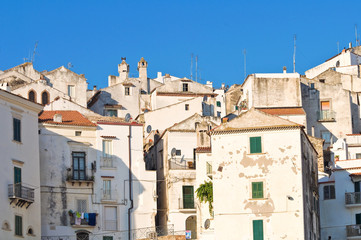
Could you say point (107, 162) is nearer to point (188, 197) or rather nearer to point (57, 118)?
point (57, 118)

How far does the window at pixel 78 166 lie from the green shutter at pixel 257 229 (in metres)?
15.3

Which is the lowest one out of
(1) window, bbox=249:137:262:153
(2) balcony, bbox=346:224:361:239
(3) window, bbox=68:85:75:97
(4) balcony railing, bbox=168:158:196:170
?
(2) balcony, bbox=346:224:361:239

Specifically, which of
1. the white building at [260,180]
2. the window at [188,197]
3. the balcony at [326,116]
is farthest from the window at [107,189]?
the balcony at [326,116]

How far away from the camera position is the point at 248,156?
63.0m

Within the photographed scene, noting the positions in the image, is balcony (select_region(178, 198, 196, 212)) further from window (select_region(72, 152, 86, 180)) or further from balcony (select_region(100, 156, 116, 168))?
window (select_region(72, 152, 86, 180))

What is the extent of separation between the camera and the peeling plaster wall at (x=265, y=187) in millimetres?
61406

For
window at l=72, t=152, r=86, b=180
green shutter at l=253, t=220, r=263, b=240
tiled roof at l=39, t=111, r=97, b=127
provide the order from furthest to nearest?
tiled roof at l=39, t=111, r=97, b=127, window at l=72, t=152, r=86, b=180, green shutter at l=253, t=220, r=263, b=240

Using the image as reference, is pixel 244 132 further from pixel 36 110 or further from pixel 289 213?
pixel 36 110

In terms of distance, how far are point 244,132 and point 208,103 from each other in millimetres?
29541

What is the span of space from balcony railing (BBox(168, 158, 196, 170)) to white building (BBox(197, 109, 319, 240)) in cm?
1064

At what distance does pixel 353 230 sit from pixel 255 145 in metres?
13.1

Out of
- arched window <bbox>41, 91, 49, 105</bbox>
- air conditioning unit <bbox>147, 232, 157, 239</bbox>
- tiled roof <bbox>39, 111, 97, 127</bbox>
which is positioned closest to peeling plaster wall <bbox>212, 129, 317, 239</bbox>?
air conditioning unit <bbox>147, 232, 157, 239</bbox>

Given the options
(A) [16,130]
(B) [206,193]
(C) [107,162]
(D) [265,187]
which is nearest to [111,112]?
(C) [107,162]

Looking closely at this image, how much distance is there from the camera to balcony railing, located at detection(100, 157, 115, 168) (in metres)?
70.3
